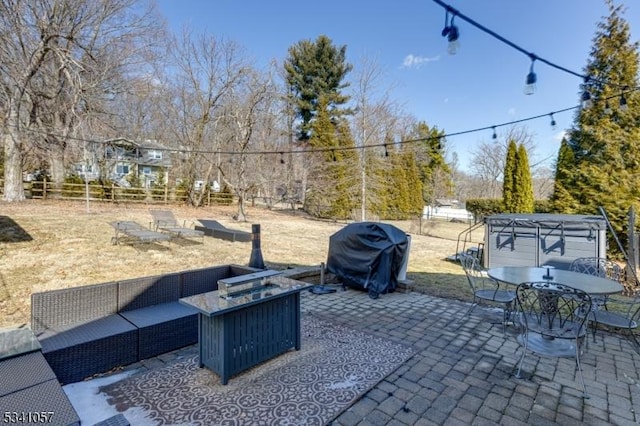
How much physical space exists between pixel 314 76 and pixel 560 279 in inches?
787

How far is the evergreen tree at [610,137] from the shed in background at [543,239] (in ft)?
10.5

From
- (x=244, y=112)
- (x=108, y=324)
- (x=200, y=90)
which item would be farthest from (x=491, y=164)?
(x=108, y=324)

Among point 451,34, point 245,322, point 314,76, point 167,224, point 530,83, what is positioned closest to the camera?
point 245,322

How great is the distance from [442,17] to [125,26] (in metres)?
15.2

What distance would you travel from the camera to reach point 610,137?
9266 millimetres

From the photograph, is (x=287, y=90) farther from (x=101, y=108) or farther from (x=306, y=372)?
(x=306, y=372)

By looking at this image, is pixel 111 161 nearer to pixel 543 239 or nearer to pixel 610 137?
pixel 543 239

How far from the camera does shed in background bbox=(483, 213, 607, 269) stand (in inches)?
259

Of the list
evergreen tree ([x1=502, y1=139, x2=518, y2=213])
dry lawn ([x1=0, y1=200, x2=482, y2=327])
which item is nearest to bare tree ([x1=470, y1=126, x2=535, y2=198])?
evergreen tree ([x1=502, y1=139, x2=518, y2=213])

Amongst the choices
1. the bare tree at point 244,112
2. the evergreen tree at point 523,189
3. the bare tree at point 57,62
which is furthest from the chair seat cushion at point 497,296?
the bare tree at point 57,62

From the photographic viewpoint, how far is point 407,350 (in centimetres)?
304

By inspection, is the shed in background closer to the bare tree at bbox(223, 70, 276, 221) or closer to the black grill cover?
the black grill cover

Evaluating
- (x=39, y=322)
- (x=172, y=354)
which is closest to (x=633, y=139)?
(x=172, y=354)

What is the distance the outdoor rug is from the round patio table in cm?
122
